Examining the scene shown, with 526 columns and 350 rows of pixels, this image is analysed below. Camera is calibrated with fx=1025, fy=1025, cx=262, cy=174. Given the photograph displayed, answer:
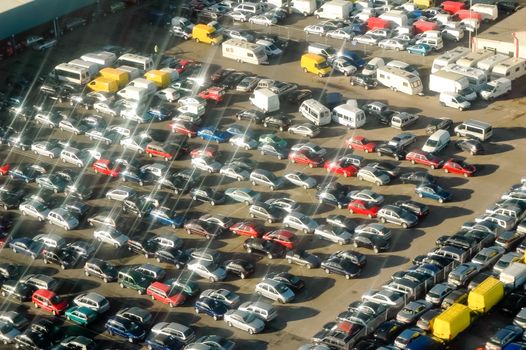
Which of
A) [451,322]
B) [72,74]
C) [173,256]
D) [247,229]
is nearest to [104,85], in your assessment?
[72,74]

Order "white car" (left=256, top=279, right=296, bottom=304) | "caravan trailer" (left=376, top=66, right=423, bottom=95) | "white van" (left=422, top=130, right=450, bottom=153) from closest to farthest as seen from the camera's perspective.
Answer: "white car" (left=256, top=279, right=296, bottom=304) < "white van" (left=422, top=130, right=450, bottom=153) < "caravan trailer" (left=376, top=66, right=423, bottom=95)

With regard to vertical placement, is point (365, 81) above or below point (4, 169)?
above

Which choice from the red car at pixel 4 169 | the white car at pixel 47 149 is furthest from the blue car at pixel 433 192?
the red car at pixel 4 169

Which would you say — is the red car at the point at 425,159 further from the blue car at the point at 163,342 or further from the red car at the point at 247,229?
the blue car at the point at 163,342

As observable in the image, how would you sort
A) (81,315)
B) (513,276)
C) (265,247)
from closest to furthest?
(513,276) → (81,315) → (265,247)

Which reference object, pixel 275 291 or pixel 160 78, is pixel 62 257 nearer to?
pixel 275 291

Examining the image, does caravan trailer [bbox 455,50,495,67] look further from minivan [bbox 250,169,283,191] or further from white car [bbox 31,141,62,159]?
white car [bbox 31,141,62,159]

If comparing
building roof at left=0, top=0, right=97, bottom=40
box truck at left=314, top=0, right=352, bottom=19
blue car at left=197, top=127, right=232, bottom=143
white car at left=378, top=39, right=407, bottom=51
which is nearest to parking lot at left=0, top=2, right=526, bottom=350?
white car at left=378, top=39, right=407, bottom=51
